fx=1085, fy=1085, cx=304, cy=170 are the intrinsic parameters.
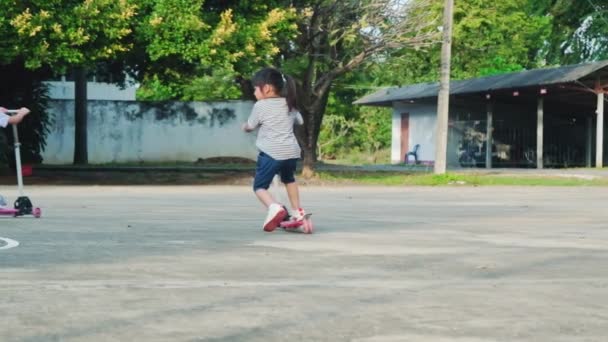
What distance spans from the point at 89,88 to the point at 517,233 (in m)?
51.6

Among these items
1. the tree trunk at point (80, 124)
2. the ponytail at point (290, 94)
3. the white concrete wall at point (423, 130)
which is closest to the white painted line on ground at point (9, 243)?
the ponytail at point (290, 94)

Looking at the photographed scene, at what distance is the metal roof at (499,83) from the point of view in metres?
35.7

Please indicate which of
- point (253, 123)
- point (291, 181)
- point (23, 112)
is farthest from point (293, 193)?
point (23, 112)

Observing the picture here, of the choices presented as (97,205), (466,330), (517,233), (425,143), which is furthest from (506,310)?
(425,143)

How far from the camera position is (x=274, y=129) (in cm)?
1024

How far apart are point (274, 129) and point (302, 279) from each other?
12.3 feet

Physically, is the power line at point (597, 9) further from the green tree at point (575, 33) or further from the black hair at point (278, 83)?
the black hair at point (278, 83)

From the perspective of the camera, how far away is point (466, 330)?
15.8ft

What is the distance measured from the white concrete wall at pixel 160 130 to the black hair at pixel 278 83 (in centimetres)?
3396

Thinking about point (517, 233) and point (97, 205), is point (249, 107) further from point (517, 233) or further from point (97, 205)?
point (517, 233)

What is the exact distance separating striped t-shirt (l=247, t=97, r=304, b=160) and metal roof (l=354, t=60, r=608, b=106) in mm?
26127

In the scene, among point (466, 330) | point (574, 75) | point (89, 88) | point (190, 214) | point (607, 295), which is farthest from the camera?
point (89, 88)

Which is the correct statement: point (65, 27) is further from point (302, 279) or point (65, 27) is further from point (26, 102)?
point (302, 279)

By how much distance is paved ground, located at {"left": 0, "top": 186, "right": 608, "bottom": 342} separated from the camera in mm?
4824
